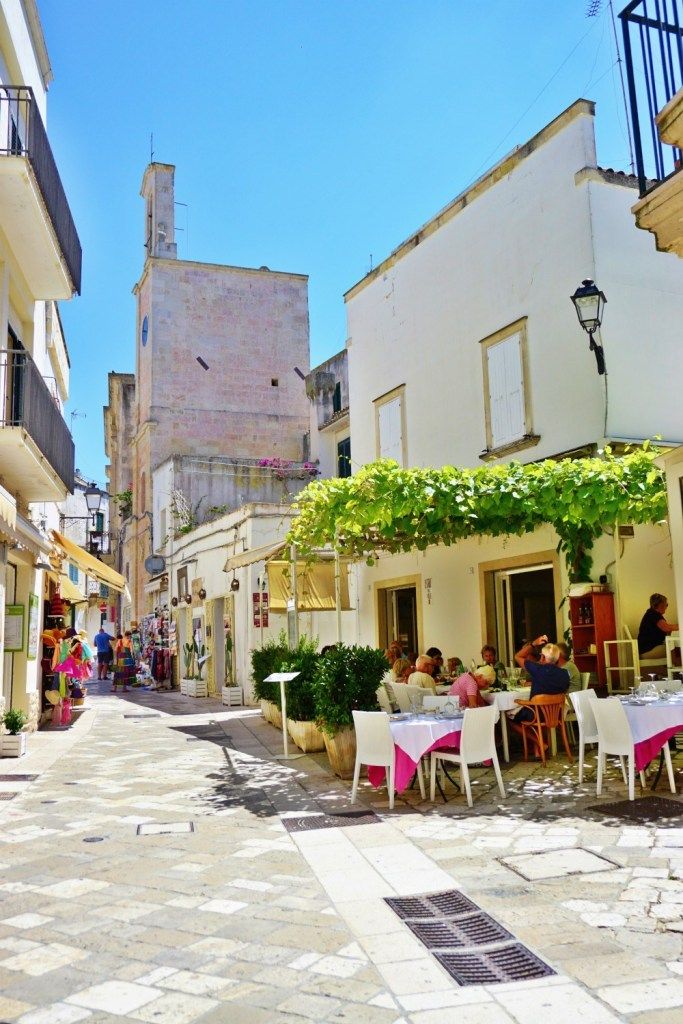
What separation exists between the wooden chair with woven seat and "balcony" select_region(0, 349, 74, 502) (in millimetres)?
6611

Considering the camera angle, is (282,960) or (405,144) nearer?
(282,960)

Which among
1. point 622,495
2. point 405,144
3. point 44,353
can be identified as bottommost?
point 622,495

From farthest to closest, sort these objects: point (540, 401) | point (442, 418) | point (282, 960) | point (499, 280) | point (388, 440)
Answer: point (388, 440) → point (442, 418) → point (499, 280) → point (540, 401) → point (282, 960)

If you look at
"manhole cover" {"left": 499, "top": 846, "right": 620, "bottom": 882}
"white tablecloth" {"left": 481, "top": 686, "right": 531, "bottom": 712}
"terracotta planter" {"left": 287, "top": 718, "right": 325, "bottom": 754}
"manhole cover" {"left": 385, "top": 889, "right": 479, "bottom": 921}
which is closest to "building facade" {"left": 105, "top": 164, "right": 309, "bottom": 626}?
"terracotta planter" {"left": 287, "top": 718, "right": 325, "bottom": 754}

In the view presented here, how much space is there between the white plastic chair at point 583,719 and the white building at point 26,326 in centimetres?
645

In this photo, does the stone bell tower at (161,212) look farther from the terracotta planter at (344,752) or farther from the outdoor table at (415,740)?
the outdoor table at (415,740)

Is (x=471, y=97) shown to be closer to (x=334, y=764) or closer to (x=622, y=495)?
(x=622, y=495)

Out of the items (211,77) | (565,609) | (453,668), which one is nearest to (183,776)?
(453,668)

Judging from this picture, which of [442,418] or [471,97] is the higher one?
[471,97]

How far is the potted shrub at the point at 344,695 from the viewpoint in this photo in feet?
29.6

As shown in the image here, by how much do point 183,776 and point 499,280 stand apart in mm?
8782

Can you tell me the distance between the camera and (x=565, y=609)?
11625 millimetres

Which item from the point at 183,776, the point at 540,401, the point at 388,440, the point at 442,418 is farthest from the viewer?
the point at 388,440

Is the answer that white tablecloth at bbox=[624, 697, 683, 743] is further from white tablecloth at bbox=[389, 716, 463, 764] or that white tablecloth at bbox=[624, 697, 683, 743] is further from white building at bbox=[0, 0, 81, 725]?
white building at bbox=[0, 0, 81, 725]
